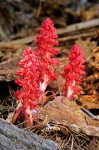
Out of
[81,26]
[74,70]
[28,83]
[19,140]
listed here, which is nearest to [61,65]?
[74,70]

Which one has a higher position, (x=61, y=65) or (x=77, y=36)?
(x=77, y=36)

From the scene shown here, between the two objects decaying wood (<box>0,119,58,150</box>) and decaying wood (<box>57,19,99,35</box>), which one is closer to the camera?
decaying wood (<box>0,119,58,150</box>)

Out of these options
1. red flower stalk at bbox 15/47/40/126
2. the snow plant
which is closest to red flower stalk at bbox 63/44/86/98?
the snow plant

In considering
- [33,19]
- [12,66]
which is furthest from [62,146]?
[33,19]

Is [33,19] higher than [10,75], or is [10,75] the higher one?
[33,19]

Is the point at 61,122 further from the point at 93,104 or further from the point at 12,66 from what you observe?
the point at 12,66

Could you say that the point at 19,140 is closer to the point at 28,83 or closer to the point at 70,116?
the point at 28,83

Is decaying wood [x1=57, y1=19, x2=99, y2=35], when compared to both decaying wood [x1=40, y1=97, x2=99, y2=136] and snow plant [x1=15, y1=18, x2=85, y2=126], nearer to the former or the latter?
snow plant [x1=15, y1=18, x2=85, y2=126]
